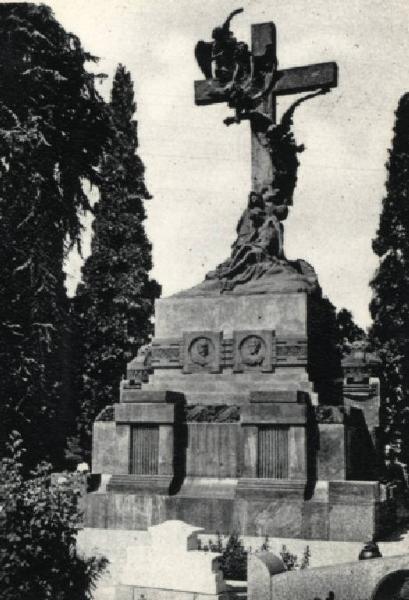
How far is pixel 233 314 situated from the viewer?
16.0 meters

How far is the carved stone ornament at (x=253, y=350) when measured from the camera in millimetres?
15547

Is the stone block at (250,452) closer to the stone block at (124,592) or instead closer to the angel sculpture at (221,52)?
the stone block at (124,592)

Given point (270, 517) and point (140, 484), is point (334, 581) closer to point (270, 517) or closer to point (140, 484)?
point (270, 517)

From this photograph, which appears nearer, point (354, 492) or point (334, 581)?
point (334, 581)

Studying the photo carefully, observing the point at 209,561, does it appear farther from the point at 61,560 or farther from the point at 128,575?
the point at 61,560

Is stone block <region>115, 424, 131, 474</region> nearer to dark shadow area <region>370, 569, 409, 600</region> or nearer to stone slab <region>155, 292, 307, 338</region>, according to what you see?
stone slab <region>155, 292, 307, 338</region>

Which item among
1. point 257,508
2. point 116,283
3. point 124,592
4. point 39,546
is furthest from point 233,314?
A: point 116,283

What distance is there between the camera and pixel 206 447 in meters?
14.8

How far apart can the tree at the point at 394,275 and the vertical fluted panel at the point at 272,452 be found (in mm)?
15092

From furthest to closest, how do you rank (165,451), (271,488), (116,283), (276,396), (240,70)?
(116,283) → (240,70) → (165,451) → (276,396) → (271,488)

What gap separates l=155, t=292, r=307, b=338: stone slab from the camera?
1562cm

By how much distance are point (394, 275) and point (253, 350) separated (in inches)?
588

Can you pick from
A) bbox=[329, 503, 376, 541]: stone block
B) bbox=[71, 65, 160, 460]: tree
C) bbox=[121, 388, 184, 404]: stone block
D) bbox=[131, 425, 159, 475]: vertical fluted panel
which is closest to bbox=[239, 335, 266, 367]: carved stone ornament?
bbox=[121, 388, 184, 404]: stone block

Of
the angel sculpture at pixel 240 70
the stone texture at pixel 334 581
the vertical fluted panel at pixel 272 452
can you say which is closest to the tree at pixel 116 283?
the angel sculpture at pixel 240 70
